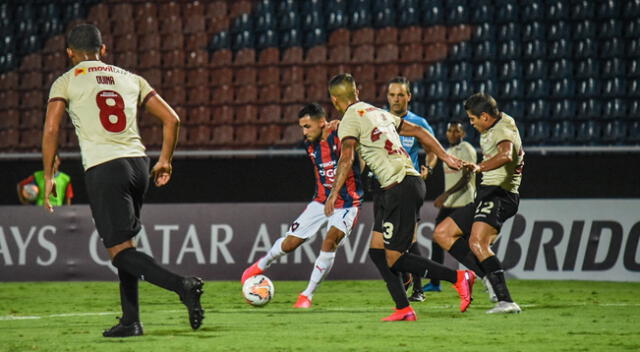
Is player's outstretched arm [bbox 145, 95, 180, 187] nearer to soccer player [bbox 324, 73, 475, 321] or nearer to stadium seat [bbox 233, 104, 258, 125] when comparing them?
soccer player [bbox 324, 73, 475, 321]

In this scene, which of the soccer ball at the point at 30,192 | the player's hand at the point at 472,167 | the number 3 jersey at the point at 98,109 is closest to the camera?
the number 3 jersey at the point at 98,109

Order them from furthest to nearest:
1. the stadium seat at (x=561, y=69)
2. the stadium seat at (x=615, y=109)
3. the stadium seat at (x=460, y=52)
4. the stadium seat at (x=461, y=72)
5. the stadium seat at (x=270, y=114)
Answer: the stadium seat at (x=460, y=52)
the stadium seat at (x=270, y=114)
the stadium seat at (x=461, y=72)
the stadium seat at (x=561, y=69)
the stadium seat at (x=615, y=109)

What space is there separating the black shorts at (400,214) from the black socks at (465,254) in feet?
4.30

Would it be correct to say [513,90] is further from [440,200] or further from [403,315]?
[403,315]

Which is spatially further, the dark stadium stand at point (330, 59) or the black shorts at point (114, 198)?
the dark stadium stand at point (330, 59)

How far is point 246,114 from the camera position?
1708cm

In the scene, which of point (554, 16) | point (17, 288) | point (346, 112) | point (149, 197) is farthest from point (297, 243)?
point (554, 16)

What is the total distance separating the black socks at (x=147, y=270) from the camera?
6.36 m

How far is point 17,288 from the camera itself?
12.4 m

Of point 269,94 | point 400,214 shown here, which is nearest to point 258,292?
point 400,214

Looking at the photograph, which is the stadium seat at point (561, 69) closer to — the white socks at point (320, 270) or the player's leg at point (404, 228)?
the white socks at point (320, 270)

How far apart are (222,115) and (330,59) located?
6.97ft

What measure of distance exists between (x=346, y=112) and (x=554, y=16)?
395 inches

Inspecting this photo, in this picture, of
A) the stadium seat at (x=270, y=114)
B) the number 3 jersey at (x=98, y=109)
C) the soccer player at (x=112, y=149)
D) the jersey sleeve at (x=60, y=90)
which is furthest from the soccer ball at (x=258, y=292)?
the stadium seat at (x=270, y=114)
